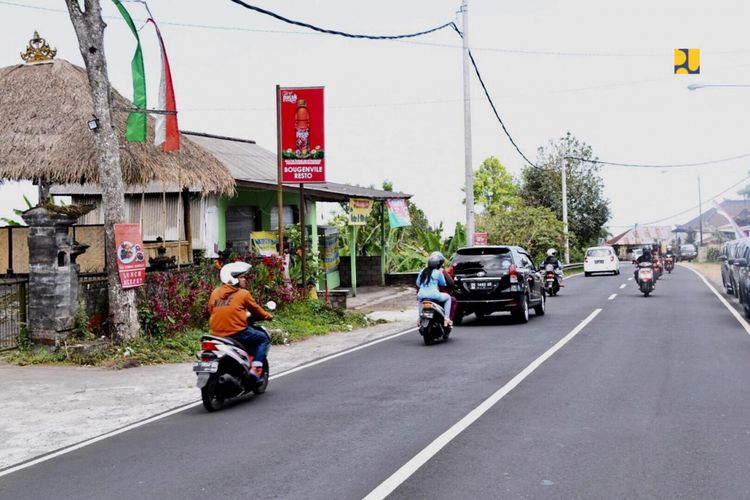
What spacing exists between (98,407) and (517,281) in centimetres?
1124

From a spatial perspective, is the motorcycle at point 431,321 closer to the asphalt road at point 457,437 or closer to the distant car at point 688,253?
the asphalt road at point 457,437

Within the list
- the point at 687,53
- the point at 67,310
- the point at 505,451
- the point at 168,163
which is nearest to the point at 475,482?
the point at 505,451

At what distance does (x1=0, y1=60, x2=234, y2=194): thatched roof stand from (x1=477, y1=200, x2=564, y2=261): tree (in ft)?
101

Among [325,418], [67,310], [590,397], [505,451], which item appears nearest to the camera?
[505,451]

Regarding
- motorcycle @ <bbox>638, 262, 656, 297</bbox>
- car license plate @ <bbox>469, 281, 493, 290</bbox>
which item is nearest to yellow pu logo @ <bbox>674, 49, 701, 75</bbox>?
car license plate @ <bbox>469, 281, 493, 290</bbox>

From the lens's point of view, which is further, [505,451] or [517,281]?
[517,281]

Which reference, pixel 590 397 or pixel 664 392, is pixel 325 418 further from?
pixel 664 392

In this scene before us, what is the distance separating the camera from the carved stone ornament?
64.2 feet

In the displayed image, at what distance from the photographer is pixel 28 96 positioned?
18078 mm

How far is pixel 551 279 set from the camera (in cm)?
3033

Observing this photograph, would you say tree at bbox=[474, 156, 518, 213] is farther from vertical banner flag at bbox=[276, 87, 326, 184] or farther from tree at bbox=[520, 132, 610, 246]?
vertical banner flag at bbox=[276, 87, 326, 184]

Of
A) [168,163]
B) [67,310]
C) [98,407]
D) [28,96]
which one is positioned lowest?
[98,407]

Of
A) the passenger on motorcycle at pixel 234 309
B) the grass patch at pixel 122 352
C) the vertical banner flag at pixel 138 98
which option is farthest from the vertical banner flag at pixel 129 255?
the passenger on motorcycle at pixel 234 309

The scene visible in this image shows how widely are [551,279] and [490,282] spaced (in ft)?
38.0
